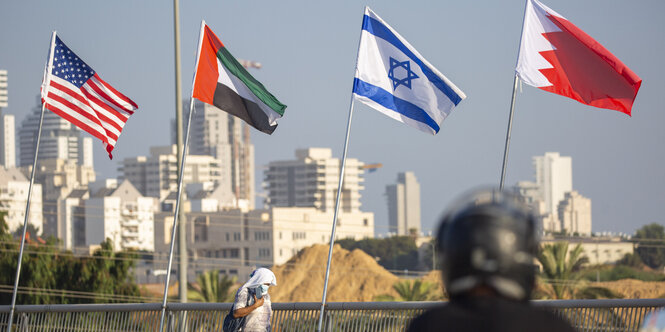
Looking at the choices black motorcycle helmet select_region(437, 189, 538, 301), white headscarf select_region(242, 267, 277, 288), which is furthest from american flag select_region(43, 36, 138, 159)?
black motorcycle helmet select_region(437, 189, 538, 301)

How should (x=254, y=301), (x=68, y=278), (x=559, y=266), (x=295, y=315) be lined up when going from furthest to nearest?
(x=559, y=266), (x=68, y=278), (x=295, y=315), (x=254, y=301)

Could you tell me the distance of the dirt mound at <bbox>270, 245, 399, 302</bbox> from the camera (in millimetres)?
79938

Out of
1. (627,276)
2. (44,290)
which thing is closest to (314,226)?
(627,276)

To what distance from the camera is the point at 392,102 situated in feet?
37.9

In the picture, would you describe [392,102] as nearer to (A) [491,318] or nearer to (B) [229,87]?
(B) [229,87]

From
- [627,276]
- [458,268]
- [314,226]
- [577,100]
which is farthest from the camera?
[314,226]

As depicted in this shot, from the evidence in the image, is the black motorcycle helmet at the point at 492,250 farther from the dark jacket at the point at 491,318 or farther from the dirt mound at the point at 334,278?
the dirt mound at the point at 334,278

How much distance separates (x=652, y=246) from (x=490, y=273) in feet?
412

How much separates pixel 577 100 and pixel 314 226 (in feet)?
580

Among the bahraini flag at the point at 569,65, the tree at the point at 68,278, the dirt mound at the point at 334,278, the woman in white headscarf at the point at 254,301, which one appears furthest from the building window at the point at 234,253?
the woman in white headscarf at the point at 254,301

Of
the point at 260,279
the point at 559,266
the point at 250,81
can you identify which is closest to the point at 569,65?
the point at 250,81

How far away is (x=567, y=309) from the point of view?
10133mm

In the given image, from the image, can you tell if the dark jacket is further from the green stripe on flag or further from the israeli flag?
the green stripe on flag

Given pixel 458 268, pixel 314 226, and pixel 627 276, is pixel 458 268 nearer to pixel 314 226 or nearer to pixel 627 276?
pixel 627 276
